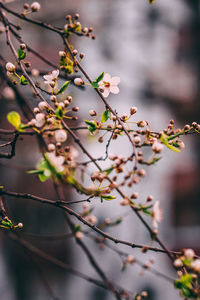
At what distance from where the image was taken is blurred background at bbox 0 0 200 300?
343 centimetres

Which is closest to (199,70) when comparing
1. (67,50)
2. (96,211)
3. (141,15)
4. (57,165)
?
(141,15)

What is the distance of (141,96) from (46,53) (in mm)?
1484

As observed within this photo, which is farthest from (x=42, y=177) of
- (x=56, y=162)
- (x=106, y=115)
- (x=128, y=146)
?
(x=128, y=146)

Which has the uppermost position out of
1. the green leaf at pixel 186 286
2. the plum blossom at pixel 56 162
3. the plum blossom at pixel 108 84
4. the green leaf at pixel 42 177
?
the plum blossom at pixel 108 84

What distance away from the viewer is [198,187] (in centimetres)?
369

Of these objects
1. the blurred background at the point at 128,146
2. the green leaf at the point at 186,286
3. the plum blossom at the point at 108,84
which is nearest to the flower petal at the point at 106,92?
the plum blossom at the point at 108,84

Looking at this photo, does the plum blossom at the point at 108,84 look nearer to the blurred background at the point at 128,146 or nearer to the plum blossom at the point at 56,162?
the plum blossom at the point at 56,162

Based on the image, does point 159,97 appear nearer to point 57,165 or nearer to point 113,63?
point 113,63

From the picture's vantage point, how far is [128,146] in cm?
359

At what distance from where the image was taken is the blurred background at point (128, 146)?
3.43 metres

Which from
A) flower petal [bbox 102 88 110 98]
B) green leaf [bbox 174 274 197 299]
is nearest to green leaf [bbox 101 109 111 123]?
flower petal [bbox 102 88 110 98]

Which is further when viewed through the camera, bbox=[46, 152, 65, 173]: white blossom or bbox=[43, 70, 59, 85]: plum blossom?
bbox=[43, 70, 59, 85]: plum blossom

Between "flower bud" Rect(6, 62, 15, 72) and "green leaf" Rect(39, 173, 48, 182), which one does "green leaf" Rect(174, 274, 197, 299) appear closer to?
"green leaf" Rect(39, 173, 48, 182)

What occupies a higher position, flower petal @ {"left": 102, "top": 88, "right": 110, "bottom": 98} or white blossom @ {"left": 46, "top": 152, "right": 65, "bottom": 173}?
flower petal @ {"left": 102, "top": 88, "right": 110, "bottom": 98}
